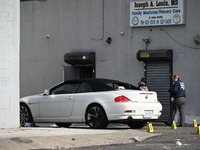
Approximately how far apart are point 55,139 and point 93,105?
448 cm

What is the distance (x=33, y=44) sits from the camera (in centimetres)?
2712

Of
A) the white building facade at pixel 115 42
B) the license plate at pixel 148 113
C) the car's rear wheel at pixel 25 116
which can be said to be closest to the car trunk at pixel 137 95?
the license plate at pixel 148 113

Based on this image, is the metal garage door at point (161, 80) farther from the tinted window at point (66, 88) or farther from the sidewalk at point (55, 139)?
the sidewalk at point (55, 139)

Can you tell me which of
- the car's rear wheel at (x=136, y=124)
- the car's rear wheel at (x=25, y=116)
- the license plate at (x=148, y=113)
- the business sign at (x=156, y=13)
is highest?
the business sign at (x=156, y=13)

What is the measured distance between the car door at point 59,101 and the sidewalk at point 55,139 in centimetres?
287

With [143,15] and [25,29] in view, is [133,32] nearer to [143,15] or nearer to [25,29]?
[143,15]

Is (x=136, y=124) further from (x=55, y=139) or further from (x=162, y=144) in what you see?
(x=55, y=139)

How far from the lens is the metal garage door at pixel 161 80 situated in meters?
24.0

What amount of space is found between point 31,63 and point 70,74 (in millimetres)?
2256

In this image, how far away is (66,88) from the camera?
58.9 ft

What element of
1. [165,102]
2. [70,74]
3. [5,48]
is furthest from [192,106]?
[5,48]

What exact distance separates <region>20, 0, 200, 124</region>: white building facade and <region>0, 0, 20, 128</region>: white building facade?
9309 millimetres

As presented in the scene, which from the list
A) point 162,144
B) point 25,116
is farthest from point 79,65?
point 162,144

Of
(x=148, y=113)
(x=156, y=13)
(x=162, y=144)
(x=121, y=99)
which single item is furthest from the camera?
(x=156, y=13)
